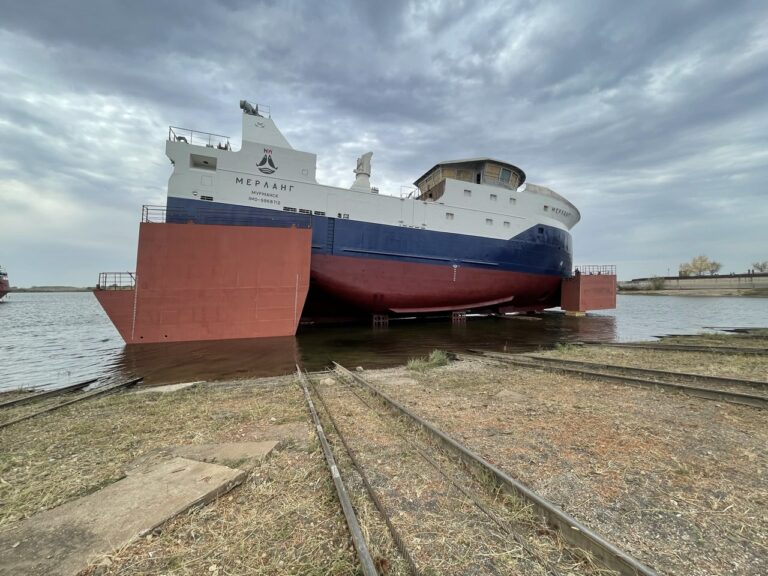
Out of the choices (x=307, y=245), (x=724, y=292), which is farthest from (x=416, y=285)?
(x=724, y=292)

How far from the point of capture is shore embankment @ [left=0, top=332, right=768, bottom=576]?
5.76ft

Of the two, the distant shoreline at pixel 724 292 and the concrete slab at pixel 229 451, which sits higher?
the distant shoreline at pixel 724 292

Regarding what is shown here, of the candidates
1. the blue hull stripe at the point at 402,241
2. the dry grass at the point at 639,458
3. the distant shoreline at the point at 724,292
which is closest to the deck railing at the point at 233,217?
the blue hull stripe at the point at 402,241

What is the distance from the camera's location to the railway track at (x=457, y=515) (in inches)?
66.0

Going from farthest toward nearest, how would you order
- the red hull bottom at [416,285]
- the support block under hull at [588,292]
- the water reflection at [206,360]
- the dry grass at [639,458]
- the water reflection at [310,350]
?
the support block under hull at [588,292] < the red hull bottom at [416,285] < the water reflection at [310,350] < the water reflection at [206,360] < the dry grass at [639,458]

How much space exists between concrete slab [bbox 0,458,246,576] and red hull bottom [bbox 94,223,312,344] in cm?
944

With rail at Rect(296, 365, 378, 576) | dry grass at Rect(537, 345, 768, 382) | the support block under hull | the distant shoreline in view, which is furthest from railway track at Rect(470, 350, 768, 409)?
the distant shoreline

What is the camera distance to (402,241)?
51.0ft

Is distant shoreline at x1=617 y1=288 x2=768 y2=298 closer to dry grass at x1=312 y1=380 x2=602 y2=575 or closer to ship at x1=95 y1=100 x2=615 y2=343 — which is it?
ship at x1=95 y1=100 x2=615 y2=343

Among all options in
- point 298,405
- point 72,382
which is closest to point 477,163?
point 298,405

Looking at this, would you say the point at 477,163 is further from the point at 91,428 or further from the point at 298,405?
the point at 91,428

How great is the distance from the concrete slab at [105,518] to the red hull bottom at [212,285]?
372 inches

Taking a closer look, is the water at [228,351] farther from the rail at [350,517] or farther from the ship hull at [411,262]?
the rail at [350,517]

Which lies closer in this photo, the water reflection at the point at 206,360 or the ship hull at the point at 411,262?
the water reflection at the point at 206,360
